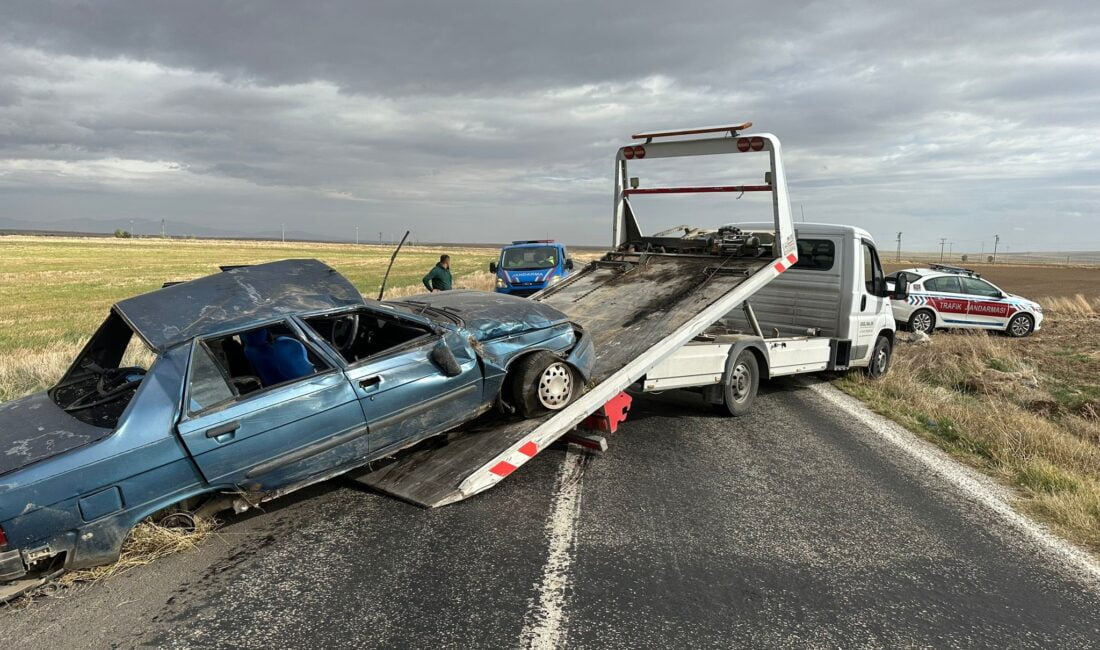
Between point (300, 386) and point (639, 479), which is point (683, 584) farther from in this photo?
point (300, 386)

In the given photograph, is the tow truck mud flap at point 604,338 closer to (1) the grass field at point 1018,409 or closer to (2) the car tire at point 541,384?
(2) the car tire at point 541,384

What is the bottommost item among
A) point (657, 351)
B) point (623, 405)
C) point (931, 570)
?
point (931, 570)

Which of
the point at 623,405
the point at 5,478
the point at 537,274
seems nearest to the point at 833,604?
the point at 623,405

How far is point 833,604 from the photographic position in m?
3.53

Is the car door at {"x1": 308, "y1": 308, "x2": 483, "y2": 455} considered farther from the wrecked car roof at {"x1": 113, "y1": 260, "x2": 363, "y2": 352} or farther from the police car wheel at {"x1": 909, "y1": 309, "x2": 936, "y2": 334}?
the police car wheel at {"x1": 909, "y1": 309, "x2": 936, "y2": 334}

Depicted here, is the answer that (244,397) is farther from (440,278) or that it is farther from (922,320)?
(922,320)

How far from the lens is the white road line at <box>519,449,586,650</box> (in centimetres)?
320

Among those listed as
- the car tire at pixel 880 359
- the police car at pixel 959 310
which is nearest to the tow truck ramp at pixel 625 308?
the car tire at pixel 880 359

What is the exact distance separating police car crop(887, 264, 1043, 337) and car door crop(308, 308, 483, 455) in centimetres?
1448

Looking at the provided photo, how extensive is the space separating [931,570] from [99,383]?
541cm

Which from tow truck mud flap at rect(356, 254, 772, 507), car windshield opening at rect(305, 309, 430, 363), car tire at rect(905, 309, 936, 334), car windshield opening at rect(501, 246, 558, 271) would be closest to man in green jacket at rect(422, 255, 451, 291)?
car windshield opening at rect(501, 246, 558, 271)

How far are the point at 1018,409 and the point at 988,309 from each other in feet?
31.0

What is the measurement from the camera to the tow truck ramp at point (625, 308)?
15.7 ft

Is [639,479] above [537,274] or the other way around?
the other way around
